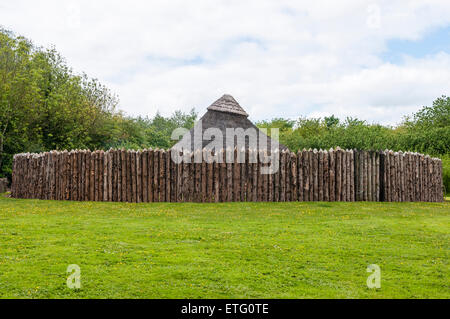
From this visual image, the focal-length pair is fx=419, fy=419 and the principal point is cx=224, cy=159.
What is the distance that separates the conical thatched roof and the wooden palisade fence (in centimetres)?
482

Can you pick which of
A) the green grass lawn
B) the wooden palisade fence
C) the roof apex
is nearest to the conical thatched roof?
the roof apex

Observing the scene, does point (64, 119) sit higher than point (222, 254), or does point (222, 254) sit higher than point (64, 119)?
point (64, 119)

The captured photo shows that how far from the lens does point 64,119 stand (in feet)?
82.5

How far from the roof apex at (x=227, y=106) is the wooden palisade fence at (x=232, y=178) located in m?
6.62

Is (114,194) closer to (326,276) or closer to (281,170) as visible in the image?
(281,170)

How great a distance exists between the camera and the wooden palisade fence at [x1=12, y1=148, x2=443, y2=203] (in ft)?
45.6

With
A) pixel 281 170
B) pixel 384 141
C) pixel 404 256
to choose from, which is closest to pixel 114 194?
pixel 281 170

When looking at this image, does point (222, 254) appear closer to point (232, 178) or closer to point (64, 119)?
point (232, 178)

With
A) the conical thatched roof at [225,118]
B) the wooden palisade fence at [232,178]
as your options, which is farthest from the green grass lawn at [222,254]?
the conical thatched roof at [225,118]

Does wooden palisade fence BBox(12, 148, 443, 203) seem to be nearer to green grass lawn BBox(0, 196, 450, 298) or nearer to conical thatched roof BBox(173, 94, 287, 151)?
green grass lawn BBox(0, 196, 450, 298)

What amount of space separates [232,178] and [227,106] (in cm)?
740

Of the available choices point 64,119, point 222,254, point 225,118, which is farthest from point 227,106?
point 222,254
